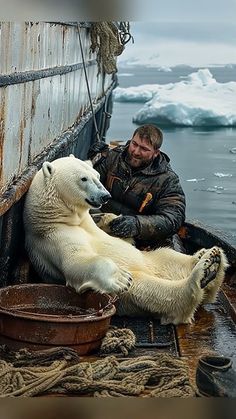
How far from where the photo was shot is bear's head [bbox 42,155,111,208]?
555cm

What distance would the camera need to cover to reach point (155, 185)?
6441 millimetres

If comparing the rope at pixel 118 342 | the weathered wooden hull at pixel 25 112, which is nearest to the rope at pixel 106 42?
the weathered wooden hull at pixel 25 112

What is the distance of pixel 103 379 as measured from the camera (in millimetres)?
4242

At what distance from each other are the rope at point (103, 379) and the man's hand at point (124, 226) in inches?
62.7

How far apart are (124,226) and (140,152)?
630mm

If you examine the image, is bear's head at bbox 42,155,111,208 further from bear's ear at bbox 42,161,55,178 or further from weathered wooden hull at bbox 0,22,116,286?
weathered wooden hull at bbox 0,22,116,286

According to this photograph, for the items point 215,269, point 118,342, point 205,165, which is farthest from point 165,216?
point 205,165

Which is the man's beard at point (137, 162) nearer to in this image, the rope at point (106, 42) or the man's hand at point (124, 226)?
the man's hand at point (124, 226)

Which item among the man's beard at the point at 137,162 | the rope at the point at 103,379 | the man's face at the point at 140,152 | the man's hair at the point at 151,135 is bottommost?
the rope at the point at 103,379

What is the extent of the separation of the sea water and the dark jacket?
763 centimetres

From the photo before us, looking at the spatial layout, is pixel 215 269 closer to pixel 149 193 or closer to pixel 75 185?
pixel 75 185

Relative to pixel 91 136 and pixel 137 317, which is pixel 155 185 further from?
pixel 91 136

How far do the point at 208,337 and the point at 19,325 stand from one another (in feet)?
4.24

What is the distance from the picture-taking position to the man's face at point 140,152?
250 inches
